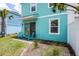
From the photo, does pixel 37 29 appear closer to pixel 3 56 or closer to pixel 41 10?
pixel 41 10

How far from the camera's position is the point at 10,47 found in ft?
7.44

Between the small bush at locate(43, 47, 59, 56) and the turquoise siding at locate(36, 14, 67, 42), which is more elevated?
the turquoise siding at locate(36, 14, 67, 42)

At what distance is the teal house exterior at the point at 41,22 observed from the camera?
227cm

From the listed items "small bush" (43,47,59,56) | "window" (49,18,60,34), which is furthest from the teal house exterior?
"small bush" (43,47,59,56)

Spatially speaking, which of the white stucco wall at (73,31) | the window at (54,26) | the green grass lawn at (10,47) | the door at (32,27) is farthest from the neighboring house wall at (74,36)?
the green grass lawn at (10,47)

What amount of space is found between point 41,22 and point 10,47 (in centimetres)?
47

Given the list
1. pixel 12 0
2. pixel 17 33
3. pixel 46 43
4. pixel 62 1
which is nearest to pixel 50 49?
pixel 46 43

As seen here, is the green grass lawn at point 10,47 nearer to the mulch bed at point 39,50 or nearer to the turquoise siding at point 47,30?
the mulch bed at point 39,50

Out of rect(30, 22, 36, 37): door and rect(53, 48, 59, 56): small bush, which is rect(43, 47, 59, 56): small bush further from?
rect(30, 22, 36, 37): door

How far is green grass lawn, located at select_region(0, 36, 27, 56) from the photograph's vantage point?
2256 millimetres

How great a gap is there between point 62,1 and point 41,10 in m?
0.27

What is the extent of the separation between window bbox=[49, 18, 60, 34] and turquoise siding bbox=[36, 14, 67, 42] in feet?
0.12

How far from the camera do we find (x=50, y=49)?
7.40 feet

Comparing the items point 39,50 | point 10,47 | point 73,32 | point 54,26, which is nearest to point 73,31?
point 73,32
